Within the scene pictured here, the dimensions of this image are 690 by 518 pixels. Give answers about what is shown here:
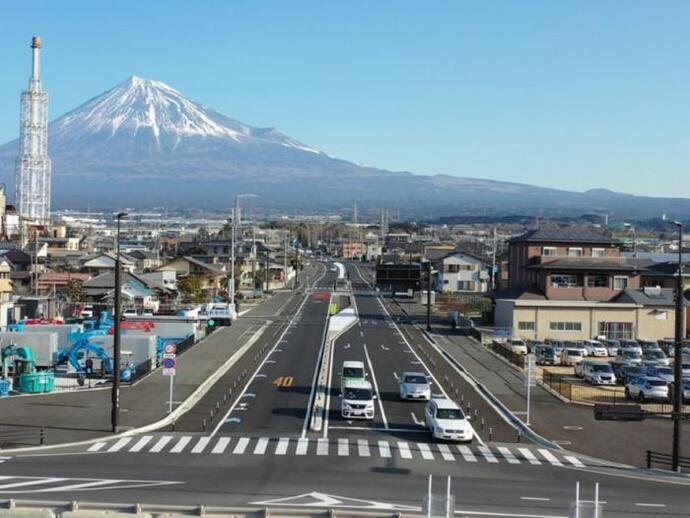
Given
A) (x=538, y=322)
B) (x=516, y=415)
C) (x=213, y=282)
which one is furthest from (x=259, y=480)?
(x=213, y=282)

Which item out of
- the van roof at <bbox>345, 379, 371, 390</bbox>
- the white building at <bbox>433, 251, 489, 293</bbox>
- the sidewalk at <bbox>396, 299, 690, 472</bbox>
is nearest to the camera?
the sidewalk at <bbox>396, 299, 690, 472</bbox>

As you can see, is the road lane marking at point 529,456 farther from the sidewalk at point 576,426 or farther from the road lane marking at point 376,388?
the road lane marking at point 376,388

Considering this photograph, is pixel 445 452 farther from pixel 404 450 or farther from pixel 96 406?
pixel 96 406

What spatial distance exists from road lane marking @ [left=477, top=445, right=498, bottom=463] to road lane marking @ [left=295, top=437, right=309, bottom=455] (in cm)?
406

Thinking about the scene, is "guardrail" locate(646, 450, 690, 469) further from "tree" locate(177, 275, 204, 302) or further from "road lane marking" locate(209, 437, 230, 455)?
"tree" locate(177, 275, 204, 302)

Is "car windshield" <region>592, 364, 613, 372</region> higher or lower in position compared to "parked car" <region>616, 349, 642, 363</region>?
higher

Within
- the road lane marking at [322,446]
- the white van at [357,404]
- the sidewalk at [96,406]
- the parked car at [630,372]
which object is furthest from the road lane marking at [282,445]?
the parked car at [630,372]

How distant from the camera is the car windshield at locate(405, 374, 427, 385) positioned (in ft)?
107

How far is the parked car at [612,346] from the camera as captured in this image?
159 feet

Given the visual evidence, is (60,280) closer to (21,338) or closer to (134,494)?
(21,338)

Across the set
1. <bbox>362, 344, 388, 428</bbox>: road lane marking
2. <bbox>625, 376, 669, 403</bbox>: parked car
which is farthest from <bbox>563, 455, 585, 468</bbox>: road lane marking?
<bbox>625, 376, 669, 403</bbox>: parked car

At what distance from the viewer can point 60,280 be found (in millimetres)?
72000

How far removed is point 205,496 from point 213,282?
70519 mm

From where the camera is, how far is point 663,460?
23625 mm
